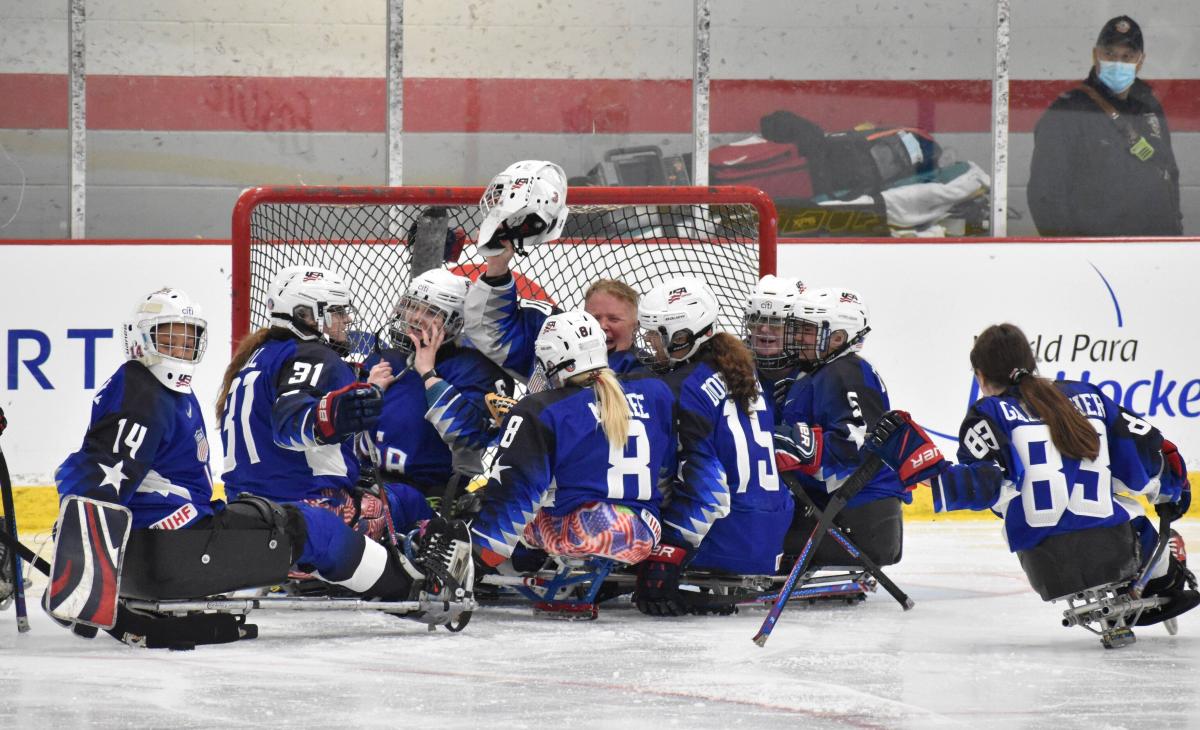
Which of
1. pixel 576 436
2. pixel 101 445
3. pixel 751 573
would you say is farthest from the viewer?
pixel 751 573

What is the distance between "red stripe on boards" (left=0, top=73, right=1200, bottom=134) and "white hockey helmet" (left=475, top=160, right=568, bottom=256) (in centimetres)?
169

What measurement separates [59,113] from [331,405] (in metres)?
2.73

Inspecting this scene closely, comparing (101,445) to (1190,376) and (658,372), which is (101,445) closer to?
(658,372)

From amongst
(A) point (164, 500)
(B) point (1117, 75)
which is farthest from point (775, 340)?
(B) point (1117, 75)

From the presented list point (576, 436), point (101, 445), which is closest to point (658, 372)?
point (576, 436)

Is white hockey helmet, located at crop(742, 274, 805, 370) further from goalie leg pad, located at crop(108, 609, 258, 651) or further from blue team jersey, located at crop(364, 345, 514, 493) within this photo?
goalie leg pad, located at crop(108, 609, 258, 651)

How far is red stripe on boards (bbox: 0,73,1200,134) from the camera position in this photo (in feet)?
21.0

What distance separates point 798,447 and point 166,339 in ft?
5.77

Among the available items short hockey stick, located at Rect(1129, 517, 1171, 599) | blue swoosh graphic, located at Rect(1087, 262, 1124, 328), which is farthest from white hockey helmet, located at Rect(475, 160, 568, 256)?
blue swoosh graphic, located at Rect(1087, 262, 1124, 328)

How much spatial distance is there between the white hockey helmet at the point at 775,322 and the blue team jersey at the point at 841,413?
98mm

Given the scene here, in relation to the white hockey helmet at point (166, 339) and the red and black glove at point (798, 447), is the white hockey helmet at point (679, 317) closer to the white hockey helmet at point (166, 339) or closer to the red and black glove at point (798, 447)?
the red and black glove at point (798, 447)

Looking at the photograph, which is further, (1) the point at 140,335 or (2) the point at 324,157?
(2) the point at 324,157

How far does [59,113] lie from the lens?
20.8 ft

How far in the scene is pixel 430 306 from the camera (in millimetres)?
4832
